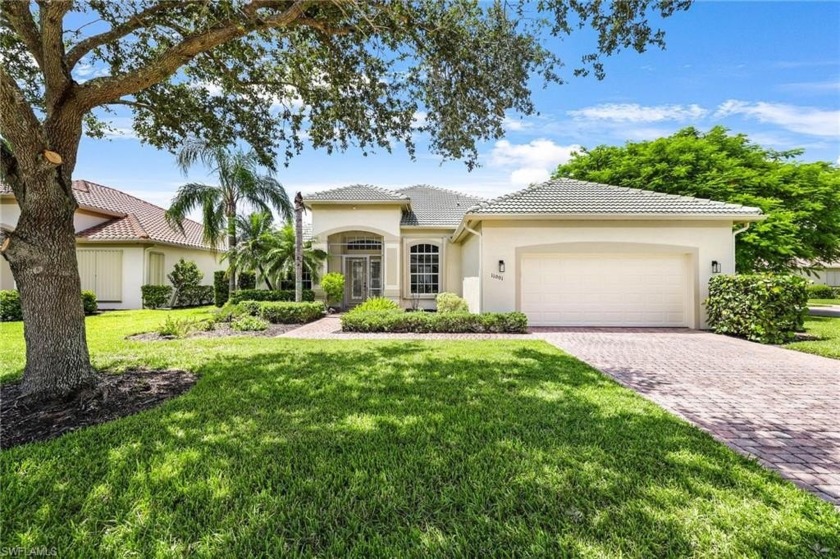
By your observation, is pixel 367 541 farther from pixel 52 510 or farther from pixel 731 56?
pixel 731 56

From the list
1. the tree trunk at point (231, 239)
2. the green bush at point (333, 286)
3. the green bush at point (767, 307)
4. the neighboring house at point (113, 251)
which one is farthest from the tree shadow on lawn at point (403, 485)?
the neighboring house at point (113, 251)

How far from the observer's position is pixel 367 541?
235cm

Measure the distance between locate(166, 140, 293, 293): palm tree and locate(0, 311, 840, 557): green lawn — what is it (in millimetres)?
13580

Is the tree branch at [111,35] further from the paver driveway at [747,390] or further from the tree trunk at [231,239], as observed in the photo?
the tree trunk at [231,239]

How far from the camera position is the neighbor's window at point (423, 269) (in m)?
18.5

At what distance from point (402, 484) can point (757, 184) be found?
69.6 ft

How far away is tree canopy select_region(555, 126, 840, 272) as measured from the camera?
15195 mm

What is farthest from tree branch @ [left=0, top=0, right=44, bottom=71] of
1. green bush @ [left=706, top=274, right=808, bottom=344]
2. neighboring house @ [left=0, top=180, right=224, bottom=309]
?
green bush @ [left=706, top=274, right=808, bottom=344]

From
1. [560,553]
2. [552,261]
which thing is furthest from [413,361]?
[552,261]

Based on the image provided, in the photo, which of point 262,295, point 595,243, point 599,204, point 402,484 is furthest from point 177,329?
point 599,204

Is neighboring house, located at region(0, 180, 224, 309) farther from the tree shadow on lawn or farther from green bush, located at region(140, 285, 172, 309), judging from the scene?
the tree shadow on lawn

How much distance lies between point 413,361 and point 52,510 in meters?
5.21

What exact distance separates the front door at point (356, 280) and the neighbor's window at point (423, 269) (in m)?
2.40

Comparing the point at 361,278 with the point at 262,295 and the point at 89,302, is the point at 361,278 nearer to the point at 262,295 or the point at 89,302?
the point at 262,295
